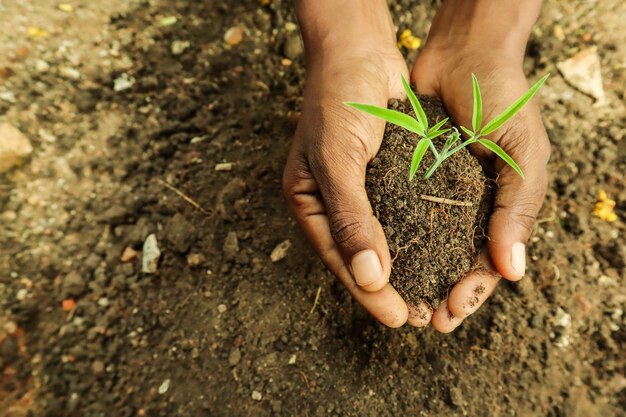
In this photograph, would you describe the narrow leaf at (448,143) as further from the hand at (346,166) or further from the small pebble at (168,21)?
the small pebble at (168,21)

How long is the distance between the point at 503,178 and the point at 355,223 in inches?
21.4

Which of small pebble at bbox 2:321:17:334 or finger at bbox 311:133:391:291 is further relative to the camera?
small pebble at bbox 2:321:17:334

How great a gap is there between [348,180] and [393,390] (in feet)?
2.66

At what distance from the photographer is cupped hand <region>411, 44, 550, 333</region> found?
1.42 meters

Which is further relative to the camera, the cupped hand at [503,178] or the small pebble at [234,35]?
the small pebble at [234,35]

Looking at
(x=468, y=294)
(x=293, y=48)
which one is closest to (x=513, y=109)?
(x=468, y=294)

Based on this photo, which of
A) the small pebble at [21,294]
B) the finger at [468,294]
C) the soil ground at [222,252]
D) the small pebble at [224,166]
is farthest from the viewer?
the small pebble at [224,166]

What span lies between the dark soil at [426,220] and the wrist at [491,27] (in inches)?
21.8

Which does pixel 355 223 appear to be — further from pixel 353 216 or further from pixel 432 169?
pixel 432 169

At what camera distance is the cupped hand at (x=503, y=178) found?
142 centimetres

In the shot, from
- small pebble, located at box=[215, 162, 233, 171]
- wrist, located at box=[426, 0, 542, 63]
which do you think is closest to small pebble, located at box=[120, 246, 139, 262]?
small pebble, located at box=[215, 162, 233, 171]

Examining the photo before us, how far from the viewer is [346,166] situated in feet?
4.51

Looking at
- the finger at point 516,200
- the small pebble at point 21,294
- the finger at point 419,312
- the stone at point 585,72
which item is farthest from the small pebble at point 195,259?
the stone at point 585,72

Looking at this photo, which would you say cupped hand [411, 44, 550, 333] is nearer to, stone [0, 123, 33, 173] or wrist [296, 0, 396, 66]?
wrist [296, 0, 396, 66]
